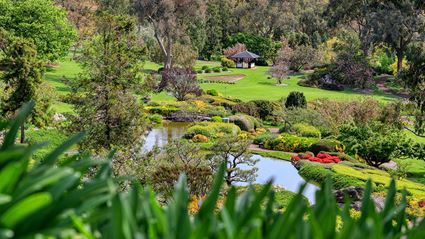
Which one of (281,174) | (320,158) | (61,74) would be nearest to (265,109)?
(320,158)

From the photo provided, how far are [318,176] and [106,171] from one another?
2591cm

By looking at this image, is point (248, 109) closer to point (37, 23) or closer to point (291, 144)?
point (291, 144)

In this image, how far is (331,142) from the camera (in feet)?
113

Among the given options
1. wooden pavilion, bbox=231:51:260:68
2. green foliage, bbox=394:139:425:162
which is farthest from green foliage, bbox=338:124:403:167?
wooden pavilion, bbox=231:51:260:68

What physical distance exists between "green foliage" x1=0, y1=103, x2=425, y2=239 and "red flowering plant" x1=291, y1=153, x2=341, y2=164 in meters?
29.2

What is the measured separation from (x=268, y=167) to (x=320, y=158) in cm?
327

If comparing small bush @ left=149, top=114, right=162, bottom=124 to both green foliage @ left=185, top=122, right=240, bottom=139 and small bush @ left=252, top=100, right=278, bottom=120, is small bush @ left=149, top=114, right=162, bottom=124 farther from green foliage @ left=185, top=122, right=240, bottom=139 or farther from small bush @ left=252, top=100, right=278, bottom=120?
small bush @ left=252, top=100, right=278, bottom=120

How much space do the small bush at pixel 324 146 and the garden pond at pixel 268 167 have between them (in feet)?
8.90

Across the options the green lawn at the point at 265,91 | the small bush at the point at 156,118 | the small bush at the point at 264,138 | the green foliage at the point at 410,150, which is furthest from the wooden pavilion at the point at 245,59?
the green foliage at the point at 410,150

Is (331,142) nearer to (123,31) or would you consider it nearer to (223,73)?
(123,31)

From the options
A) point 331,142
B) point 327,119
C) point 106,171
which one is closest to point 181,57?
point 327,119

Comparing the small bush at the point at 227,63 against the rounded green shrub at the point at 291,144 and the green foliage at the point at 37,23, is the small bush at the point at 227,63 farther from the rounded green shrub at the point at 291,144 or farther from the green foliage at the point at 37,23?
the rounded green shrub at the point at 291,144

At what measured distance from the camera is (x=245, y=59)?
252 feet

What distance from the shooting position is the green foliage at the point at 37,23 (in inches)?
1981
